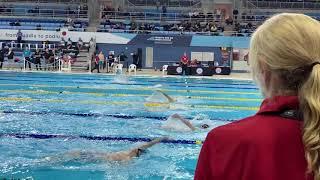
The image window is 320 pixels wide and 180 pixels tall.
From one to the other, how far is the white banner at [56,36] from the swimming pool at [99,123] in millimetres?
8577

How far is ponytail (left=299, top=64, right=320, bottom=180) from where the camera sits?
1153 millimetres

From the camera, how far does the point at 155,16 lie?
3009cm

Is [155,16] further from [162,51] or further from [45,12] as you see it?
[45,12]

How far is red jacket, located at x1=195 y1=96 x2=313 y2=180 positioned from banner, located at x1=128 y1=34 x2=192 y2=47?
24464 mm

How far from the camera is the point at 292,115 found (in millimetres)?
1217

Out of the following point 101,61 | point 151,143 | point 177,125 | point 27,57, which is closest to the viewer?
point 151,143

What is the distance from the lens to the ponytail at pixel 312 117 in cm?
115

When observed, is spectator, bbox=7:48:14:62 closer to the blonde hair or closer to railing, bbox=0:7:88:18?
railing, bbox=0:7:88:18

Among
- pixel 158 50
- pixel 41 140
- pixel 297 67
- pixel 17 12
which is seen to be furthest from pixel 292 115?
pixel 17 12

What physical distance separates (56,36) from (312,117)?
2511 cm

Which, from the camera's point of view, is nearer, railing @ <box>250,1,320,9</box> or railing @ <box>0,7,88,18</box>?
railing @ <box>0,7,88,18</box>

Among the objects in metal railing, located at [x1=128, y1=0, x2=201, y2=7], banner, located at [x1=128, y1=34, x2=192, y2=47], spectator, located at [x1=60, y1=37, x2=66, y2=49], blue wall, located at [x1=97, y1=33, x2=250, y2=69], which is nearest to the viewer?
spectator, located at [x1=60, y1=37, x2=66, y2=49]

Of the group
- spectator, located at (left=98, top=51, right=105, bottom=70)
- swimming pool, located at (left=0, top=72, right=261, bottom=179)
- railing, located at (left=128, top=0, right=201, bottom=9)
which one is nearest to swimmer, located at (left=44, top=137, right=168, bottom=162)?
swimming pool, located at (left=0, top=72, right=261, bottom=179)

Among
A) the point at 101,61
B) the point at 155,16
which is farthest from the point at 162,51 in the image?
the point at 155,16
